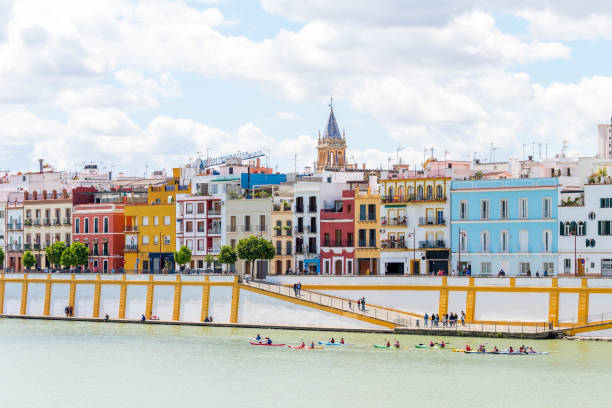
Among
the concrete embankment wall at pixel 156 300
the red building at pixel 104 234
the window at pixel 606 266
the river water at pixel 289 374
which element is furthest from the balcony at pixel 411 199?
the red building at pixel 104 234

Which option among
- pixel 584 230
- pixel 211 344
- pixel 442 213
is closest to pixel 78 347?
pixel 211 344

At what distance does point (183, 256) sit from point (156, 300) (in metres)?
9.06

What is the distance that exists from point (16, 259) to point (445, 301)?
4756cm

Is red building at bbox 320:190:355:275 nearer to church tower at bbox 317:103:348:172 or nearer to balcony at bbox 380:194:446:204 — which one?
balcony at bbox 380:194:446:204

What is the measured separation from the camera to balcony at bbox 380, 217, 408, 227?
97.7 m

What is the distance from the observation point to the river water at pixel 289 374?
2672 inches

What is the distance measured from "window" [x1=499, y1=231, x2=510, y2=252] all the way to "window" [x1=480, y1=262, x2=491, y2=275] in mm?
1465

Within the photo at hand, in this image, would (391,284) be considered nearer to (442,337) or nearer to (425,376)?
(442,337)

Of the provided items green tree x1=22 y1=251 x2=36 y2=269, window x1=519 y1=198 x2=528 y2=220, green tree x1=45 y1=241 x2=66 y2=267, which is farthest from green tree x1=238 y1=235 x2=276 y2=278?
green tree x1=22 y1=251 x2=36 y2=269

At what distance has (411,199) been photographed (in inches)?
3841

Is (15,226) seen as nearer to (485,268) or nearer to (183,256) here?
(183,256)

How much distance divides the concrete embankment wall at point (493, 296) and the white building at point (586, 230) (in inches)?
233

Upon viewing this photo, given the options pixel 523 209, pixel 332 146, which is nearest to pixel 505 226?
pixel 523 209

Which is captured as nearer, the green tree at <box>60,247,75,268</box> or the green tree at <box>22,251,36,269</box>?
the green tree at <box>60,247,75,268</box>
